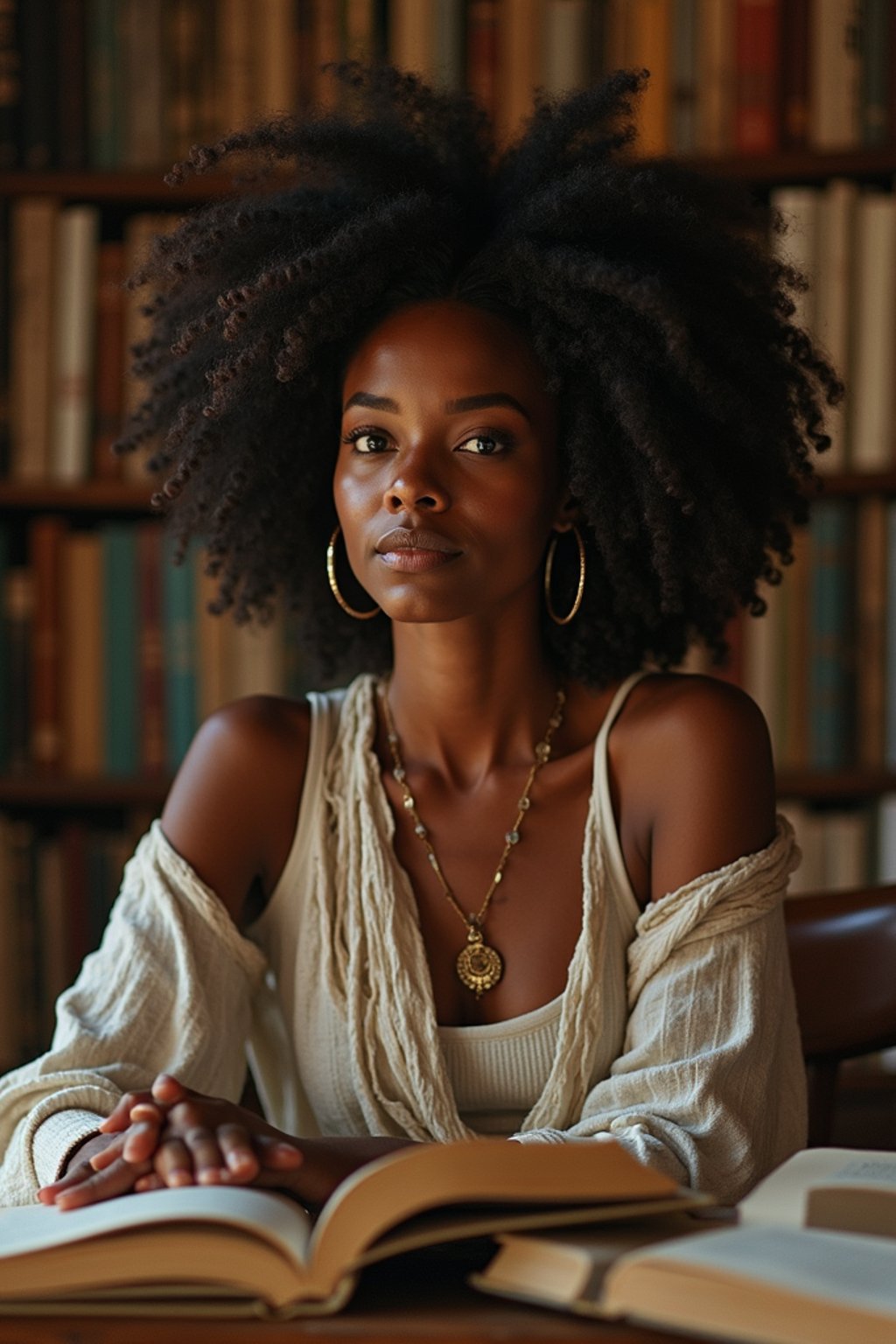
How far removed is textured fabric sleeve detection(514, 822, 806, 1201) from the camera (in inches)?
45.5

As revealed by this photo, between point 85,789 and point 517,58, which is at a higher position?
point 517,58

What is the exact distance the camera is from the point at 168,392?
4.95ft

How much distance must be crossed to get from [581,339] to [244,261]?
31 centimetres

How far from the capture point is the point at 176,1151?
3.08 ft

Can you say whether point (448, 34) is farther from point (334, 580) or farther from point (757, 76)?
point (334, 580)

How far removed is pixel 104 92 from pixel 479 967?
1437 mm

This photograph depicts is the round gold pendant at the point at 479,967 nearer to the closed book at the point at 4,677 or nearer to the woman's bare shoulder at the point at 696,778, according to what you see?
the woman's bare shoulder at the point at 696,778

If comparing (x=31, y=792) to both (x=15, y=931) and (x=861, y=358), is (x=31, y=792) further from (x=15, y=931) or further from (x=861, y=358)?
(x=861, y=358)

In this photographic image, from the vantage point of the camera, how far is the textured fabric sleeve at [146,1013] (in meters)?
1.17

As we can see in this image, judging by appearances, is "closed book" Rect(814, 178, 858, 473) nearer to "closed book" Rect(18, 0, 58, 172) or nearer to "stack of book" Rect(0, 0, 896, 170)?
"stack of book" Rect(0, 0, 896, 170)

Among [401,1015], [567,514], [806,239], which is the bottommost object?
[401,1015]

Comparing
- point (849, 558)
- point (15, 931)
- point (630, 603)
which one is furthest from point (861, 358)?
point (15, 931)

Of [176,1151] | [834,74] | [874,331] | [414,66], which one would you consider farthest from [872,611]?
[176,1151]

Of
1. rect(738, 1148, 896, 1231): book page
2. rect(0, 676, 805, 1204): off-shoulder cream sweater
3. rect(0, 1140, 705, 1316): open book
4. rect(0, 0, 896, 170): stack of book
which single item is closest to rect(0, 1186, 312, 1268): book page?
rect(0, 1140, 705, 1316): open book
